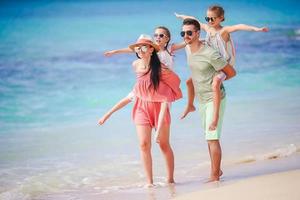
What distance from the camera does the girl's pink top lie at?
676 cm

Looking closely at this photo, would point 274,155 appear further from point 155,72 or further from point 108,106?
point 108,106

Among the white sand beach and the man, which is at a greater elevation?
the man

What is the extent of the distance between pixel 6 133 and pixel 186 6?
377 inches

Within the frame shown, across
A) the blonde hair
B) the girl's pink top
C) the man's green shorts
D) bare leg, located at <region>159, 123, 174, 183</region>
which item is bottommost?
bare leg, located at <region>159, 123, 174, 183</region>

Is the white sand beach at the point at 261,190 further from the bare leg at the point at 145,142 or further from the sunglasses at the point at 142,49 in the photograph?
the sunglasses at the point at 142,49

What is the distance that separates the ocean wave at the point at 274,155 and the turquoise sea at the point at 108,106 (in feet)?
0.03

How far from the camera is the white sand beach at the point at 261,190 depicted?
18.5 ft

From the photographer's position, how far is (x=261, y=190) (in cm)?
581

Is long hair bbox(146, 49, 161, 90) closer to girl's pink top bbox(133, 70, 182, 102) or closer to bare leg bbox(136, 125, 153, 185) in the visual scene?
girl's pink top bbox(133, 70, 182, 102)

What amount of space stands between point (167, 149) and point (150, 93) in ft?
1.34

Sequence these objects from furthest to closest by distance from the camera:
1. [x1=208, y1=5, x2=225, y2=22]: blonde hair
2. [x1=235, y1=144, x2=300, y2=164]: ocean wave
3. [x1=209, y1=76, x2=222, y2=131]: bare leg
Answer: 1. [x1=235, y1=144, x2=300, y2=164]: ocean wave
2. [x1=208, y1=5, x2=225, y2=22]: blonde hair
3. [x1=209, y1=76, x2=222, y2=131]: bare leg

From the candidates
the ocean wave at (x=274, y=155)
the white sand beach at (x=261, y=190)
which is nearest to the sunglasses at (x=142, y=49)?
the white sand beach at (x=261, y=190)

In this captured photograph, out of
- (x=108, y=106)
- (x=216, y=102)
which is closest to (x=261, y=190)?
(x=216, y=102)

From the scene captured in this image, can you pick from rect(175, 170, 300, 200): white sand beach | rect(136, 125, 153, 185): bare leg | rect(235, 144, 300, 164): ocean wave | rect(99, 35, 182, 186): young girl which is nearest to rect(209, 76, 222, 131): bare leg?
rect(99, 35, 182, 186): young girl
